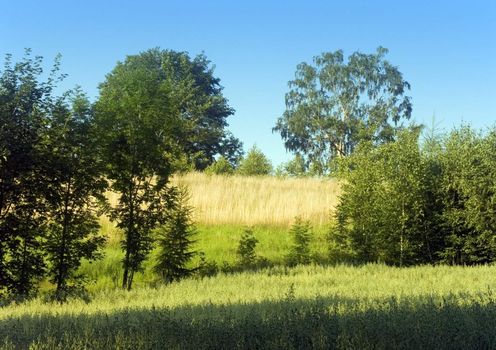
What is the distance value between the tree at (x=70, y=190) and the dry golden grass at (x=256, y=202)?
6971 millimetres

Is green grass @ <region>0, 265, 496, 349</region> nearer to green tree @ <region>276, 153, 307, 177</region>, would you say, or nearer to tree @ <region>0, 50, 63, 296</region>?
tree @ <region>0, 50, 63, 296</region>

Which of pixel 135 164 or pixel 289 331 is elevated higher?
pixel 135 164

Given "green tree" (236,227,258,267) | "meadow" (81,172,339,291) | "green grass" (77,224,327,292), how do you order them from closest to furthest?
1. "green grass" (77,224,327,292)
2. "green tree" (236,227,258,267)
3. "meadow" (81,172,339,291)

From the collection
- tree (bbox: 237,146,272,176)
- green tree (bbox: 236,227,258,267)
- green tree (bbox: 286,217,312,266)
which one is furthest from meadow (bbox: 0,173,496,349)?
tree (bbox: 237,146,272,176)

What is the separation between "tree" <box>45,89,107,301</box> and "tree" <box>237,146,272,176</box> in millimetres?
33957

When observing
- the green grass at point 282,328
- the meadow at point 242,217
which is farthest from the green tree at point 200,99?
the green grass at point 282,328

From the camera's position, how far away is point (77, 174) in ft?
41.8

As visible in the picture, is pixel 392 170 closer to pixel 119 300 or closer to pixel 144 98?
pixel 144 98

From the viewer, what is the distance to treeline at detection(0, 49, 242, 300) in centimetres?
1198

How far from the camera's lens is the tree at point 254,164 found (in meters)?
47.6

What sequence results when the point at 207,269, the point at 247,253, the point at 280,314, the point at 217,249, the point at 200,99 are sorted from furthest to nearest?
the point at 200,99 < the point at 217,249 < the point at 247,253 < the point at 207,269 < the point at 280,314

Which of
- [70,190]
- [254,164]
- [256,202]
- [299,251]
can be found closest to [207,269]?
[299,251]

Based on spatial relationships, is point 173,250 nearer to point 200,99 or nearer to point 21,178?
point 21,178

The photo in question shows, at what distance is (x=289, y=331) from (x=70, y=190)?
9333 millimetres
